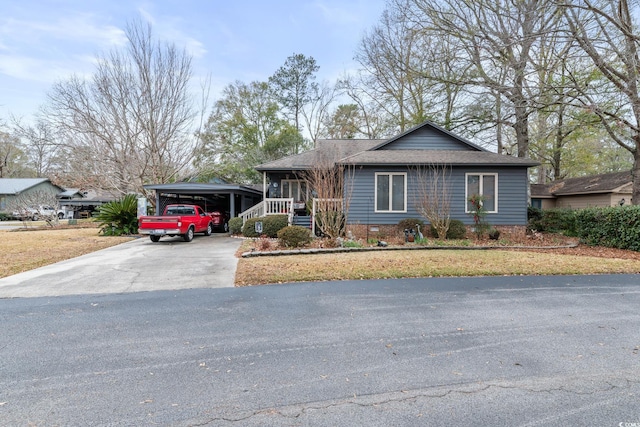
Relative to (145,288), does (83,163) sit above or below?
above

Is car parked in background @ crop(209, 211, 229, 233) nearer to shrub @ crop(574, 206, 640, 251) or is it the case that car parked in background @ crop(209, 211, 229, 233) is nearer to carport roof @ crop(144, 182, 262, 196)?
carport roof @ crop(144, 182, 262, 196)

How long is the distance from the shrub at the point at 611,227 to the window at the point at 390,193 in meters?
7.03

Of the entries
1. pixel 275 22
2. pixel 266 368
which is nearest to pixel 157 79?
pixel 275 22

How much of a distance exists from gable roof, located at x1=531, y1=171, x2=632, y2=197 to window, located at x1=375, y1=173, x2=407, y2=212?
15180 millimetres

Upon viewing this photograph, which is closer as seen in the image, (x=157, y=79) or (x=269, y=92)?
(x=157, y=79)

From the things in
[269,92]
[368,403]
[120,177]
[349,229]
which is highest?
[269,92]

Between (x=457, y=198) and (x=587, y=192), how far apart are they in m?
13.8

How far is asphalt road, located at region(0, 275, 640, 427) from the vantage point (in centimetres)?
249

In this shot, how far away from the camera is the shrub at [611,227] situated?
431 inches

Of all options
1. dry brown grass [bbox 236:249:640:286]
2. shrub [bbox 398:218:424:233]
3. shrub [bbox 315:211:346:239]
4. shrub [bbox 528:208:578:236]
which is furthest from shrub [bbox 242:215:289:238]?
shrub [bbox 528:208:578:236]

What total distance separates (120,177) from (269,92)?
1718 cm

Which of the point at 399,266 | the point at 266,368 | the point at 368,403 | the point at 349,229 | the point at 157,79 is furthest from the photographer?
the point at 157,79

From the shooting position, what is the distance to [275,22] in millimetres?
16344

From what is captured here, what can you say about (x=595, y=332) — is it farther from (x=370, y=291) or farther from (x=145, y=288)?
(x=145, y=288)
